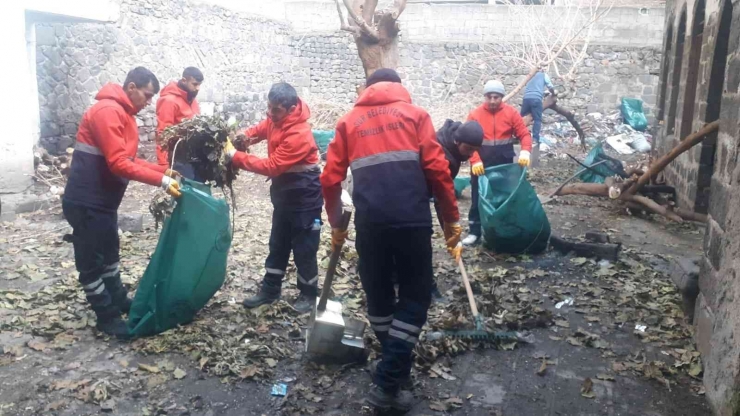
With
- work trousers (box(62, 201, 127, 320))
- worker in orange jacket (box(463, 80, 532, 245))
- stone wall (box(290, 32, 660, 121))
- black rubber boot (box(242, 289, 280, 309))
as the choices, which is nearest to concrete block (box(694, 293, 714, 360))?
worker in orange jacket (box(463, 80, 532, 245))

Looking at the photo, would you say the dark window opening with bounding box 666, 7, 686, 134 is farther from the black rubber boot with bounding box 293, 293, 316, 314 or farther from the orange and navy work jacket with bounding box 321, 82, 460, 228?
the orange and navy work jacket with bounding box 321, 82, 460, 228

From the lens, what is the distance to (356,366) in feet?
12.9

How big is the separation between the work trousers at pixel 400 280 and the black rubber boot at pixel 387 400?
0.03 metres

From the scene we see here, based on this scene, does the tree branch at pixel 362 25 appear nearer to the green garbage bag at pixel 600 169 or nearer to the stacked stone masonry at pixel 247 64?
the green garbage bag at pixel 600 169

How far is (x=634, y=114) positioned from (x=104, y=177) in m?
14.6

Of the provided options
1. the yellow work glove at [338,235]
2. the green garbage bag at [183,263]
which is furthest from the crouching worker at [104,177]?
the yellow work glove at [338,235]

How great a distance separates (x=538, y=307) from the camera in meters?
4.88

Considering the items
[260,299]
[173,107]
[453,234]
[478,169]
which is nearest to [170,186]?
[260,299]

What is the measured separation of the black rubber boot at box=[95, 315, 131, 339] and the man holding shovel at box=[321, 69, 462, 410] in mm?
1788

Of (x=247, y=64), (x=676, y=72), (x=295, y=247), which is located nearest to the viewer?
(x=295, y=247)

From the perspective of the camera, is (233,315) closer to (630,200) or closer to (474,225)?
(474,225)

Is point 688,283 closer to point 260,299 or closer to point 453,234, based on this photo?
point 453,234

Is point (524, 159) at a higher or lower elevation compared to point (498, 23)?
lower

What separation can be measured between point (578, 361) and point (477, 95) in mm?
13732
